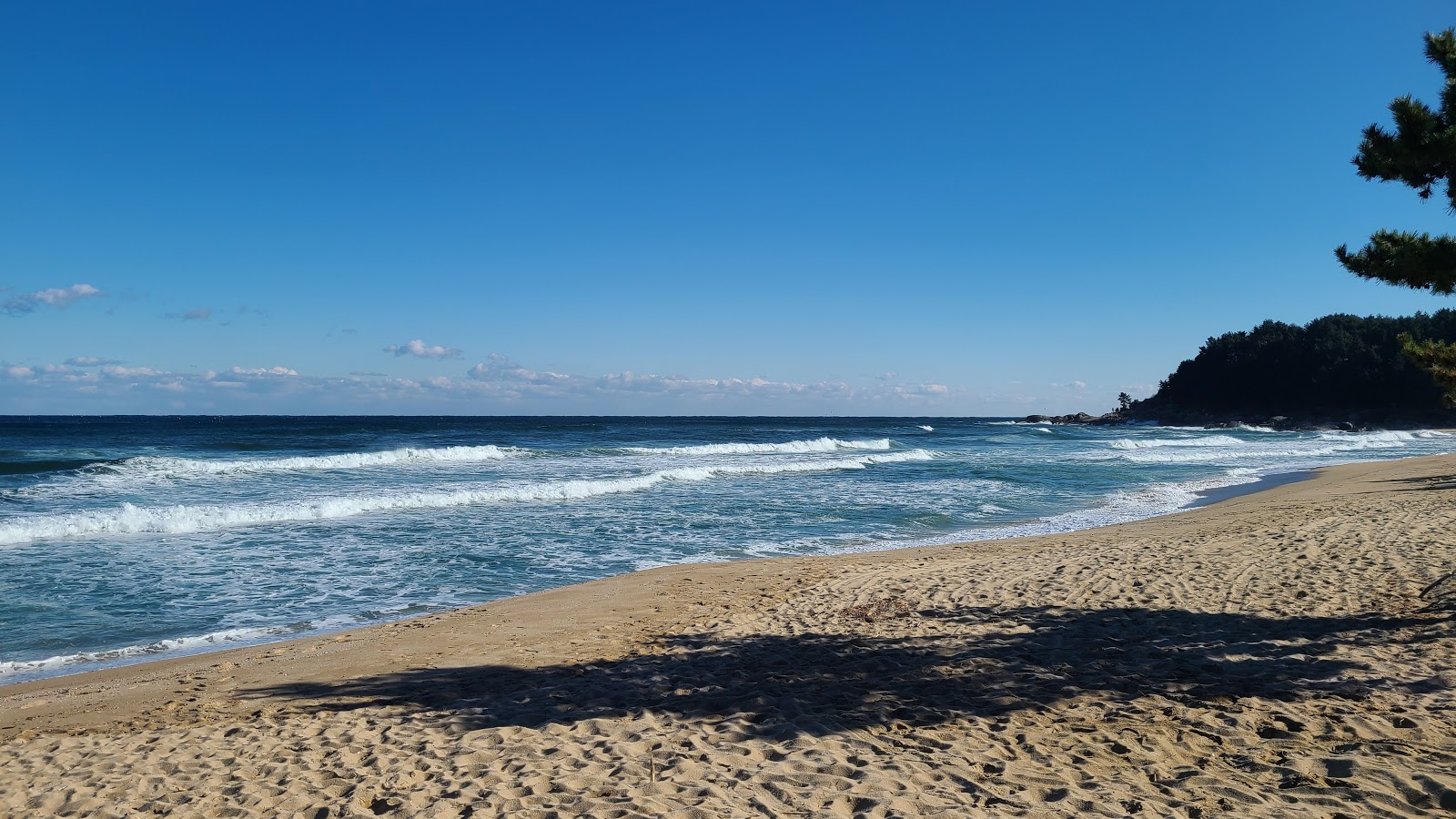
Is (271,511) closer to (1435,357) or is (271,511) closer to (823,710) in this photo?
(823,710)

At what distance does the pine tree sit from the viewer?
596 centimetres

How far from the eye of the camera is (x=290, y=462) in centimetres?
3303

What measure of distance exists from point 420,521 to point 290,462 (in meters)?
18.7

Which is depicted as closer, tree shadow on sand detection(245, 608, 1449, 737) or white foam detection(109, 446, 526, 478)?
tree shadow on sand detection(245, 608, 1449, 737)

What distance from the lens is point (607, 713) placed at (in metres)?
5.87

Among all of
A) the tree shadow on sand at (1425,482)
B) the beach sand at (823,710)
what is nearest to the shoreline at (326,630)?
the beach sand at (823,710)

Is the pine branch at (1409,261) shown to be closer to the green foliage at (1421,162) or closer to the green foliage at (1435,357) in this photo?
the green foliage at (1421,162)

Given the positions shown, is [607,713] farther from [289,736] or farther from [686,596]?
[686,596]

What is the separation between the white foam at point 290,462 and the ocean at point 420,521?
0.17 m

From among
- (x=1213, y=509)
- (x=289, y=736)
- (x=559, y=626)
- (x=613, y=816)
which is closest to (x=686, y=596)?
(x=559, y=626)

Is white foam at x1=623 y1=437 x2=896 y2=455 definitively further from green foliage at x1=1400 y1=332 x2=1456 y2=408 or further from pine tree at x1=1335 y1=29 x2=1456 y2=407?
pine tree at x1=1335 y1=29 x2=1456 y2=407

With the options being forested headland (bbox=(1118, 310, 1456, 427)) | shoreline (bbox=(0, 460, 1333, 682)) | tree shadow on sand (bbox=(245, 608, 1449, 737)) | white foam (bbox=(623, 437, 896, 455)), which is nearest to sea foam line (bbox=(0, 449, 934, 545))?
shoreline (bbox=(0, 460, 1333, 682))

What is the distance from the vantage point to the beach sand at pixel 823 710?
4426mm

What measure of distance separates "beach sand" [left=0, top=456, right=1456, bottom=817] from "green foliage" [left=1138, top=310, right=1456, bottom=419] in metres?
80.9
